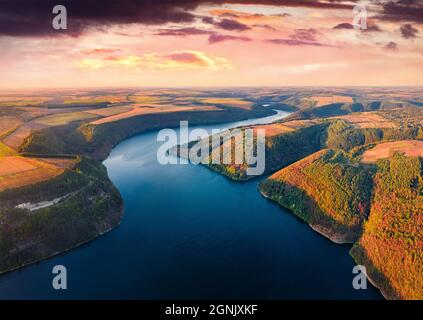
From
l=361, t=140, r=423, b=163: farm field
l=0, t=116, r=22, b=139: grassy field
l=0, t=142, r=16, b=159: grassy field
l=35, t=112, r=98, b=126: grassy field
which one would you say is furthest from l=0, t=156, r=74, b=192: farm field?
l=361, t=140, r=423, b=163: farm field

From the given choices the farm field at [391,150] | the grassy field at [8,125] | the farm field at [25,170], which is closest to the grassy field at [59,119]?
the grassy field at [8,125]

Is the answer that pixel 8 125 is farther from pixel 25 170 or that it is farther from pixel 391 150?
pixel 391 150

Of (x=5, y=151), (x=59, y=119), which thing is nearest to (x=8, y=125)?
(x=59, y=119)

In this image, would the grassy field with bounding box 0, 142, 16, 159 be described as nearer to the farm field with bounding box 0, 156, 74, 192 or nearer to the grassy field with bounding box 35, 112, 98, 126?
the farm field with bounding box 0, 156, 74, 192

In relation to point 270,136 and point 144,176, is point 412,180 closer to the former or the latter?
point 270,136

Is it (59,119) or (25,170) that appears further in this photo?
(59,119)

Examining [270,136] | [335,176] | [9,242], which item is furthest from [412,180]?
[9,242]

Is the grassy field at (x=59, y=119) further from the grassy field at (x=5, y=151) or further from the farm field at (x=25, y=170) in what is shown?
the farm field at (x=25, y=170)

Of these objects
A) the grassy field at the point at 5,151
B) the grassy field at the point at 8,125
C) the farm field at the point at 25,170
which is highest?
the grassy field at the point at 8,125
